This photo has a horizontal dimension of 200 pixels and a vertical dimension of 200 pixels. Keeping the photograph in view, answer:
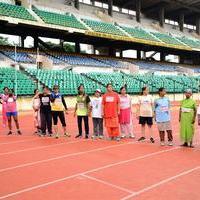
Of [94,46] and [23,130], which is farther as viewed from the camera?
[94,46]

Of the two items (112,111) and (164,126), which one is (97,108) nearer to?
(112,111)

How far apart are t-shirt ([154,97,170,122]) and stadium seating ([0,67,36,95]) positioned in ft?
43.7

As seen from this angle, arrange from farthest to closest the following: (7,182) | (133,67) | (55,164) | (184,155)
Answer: (133,67) < (184,155) < (55,164) < (7,182)

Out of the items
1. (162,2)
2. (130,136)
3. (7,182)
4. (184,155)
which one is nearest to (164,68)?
(162,2)

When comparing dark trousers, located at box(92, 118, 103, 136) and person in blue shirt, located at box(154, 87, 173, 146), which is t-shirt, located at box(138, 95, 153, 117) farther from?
dark trousers, located at box(92, 118, 103, 136)

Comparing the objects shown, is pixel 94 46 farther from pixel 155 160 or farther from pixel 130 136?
pixel 155 160

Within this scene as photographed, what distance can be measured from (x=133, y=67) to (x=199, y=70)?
13.5 meters

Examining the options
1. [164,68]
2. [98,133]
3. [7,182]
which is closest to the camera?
[7,182]

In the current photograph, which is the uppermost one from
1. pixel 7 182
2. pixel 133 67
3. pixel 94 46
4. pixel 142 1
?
pixel 142 1

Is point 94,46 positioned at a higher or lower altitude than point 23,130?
higher

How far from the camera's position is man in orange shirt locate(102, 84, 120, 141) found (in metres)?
11.2

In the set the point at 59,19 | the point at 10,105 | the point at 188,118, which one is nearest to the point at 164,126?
the point at 188,118

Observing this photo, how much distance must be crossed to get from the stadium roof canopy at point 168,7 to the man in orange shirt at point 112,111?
32.1m

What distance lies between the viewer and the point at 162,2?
45.1 metres
